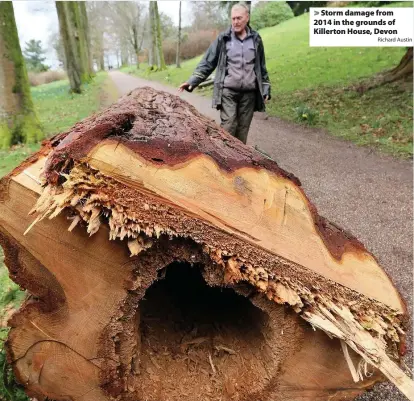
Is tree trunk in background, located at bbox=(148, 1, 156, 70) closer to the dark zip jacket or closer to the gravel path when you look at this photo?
the gravel path

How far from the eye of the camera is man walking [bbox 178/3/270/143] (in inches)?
148

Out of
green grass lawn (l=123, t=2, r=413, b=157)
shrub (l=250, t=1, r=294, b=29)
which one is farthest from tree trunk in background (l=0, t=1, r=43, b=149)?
shrub (l=250, t=1, r=294, b=29)

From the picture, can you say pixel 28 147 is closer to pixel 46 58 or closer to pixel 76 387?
pixel 76 387

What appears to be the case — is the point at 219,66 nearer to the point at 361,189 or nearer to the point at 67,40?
the point at 361,189

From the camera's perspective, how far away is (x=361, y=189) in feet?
15.3

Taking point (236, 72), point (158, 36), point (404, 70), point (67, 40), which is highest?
point (236, 72)

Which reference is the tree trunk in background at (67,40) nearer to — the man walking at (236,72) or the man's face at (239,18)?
the man walking at (236,72)

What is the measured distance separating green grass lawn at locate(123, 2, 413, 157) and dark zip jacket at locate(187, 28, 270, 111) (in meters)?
3.06

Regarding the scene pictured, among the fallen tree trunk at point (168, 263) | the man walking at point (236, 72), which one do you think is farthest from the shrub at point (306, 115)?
the fallen tree trunk at point (168, 263)

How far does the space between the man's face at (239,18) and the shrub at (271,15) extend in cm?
2740

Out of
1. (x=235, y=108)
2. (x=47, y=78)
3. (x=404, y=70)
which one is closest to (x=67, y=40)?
(x=404, y=70)

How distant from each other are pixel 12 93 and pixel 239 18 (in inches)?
181

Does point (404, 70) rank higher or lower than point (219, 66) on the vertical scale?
lower

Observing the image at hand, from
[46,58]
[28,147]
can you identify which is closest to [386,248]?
[28,147]
